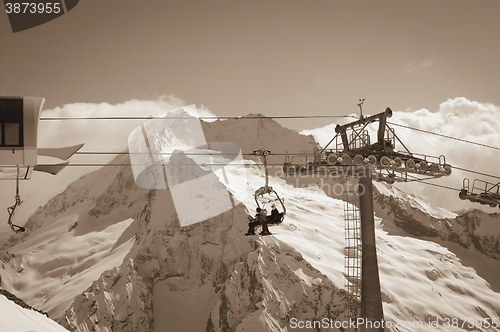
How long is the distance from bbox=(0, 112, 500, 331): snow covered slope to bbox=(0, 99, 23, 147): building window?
328 feet

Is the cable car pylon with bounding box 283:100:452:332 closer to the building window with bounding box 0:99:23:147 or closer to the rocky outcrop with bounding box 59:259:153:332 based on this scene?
the building window with bounding box 0:99:23:147

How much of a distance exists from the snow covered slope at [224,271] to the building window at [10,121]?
9992 centimetres

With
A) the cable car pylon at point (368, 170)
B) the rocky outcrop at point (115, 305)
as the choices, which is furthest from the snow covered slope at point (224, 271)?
the cable car pylon at point (368, 170)

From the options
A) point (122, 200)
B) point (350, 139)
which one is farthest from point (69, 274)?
point (350, 139)

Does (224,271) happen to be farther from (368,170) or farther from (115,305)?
(368,170)

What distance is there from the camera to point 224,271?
427 ft

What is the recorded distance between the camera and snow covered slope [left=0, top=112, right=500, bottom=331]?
368ft

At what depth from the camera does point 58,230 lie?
174 metres

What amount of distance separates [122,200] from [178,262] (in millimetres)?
60321

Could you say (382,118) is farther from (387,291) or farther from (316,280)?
(387,291)

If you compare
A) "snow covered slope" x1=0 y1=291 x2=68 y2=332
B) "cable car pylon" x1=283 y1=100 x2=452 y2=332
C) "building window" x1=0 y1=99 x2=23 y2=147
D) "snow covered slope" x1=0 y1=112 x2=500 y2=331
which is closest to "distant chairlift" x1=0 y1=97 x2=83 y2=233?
"building window" x1=0 y1=99 x2=23 y2=147

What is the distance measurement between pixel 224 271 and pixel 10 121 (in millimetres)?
119638

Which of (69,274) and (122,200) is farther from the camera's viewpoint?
(122,200)

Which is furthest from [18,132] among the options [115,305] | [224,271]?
[224,271]
